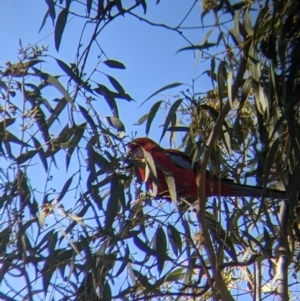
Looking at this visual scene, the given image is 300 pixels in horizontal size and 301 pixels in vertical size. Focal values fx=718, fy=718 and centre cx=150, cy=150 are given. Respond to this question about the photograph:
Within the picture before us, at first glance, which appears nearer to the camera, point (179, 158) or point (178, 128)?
point (178, 128)

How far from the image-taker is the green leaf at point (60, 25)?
1800 mm

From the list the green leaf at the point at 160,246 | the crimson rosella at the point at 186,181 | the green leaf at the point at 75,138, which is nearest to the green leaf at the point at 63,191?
the green leaf at the point at 75,138

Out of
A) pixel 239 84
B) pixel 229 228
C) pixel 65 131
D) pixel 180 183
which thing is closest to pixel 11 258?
pixel 65 131

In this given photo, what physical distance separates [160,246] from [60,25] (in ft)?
2.05

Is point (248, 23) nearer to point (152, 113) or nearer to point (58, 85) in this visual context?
point (152, 113)

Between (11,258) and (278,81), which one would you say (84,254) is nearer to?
(11,258)

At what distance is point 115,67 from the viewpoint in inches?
74.9

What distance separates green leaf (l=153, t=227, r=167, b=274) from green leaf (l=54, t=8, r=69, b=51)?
551 mm

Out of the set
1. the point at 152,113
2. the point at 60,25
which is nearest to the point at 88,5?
the point at 60,25

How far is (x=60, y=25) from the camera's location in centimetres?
182

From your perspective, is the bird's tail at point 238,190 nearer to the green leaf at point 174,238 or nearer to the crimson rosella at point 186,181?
the crimson rosella at point 186,181

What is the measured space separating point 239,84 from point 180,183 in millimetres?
692

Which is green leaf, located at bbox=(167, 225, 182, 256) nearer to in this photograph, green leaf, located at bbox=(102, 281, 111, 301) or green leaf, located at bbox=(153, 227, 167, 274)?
green leaf, located at bbox=(153, 227, 167, 274)

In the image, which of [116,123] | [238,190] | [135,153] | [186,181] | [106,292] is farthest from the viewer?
[186,181]
